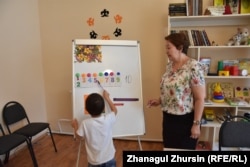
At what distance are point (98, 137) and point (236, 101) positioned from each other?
1.83 metres

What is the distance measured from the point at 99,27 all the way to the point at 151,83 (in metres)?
1.07

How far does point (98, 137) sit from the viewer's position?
63.6 inches

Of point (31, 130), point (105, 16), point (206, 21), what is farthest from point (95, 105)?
point (206, 21)

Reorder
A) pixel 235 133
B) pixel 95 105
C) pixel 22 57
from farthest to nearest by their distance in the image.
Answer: pixel 22 57 → pixel 235 133 → pixel 95 105

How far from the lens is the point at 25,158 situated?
9.04ft

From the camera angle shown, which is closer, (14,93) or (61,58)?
(14,93)

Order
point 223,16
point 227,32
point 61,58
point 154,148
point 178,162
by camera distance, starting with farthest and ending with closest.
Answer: point 61,58, point 154,148, point 227,32, point 223,16, point 178,162

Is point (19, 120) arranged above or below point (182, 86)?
below

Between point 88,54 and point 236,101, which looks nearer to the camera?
point 88,54

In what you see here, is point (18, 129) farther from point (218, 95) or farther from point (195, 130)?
point (218, 95)

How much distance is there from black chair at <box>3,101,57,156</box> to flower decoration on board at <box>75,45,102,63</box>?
3.38ft

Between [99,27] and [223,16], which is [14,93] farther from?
[223,16]

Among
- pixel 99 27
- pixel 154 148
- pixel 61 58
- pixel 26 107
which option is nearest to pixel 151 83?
pixel 154 148

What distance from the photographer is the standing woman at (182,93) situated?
67.6 inches
